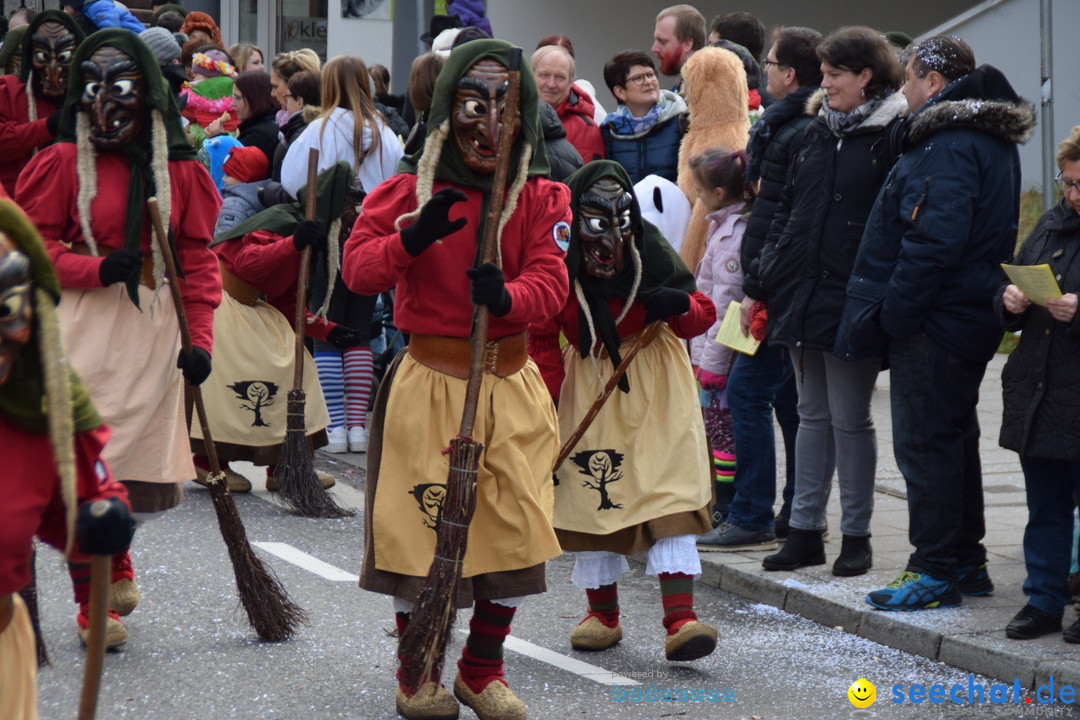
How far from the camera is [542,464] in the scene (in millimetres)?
4527

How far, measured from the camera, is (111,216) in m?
5.03

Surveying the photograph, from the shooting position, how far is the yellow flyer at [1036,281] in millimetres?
4961

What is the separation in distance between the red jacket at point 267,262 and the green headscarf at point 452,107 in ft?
10.2

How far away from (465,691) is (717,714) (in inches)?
31.9

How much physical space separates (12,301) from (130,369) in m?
2.50

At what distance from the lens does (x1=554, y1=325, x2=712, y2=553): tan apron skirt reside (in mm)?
5094

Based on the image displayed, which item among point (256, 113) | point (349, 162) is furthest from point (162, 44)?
point (349, 162)

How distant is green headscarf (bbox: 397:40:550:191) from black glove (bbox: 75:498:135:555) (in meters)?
1.93

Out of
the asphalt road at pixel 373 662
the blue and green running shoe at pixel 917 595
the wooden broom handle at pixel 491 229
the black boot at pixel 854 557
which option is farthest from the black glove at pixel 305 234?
the blue and green running shoe at pixel 917 595

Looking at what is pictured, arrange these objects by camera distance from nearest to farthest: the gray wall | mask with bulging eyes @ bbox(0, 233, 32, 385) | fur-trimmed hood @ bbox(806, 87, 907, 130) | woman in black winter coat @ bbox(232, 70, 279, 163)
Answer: mask with bulging eyes @ bbox(0, 233, 32, 385)
fur-trimmed hood @ bbox(806, 87, 907, 130)
woman in black winter coat @ bbox(232, 70, 279, 163)
the gray wall

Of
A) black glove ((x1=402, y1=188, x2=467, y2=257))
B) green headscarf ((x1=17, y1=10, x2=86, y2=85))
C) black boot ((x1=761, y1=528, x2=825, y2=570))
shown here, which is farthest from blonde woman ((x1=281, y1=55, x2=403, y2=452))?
black glove ((x1=402, y1=188, x2=467, y2=257))

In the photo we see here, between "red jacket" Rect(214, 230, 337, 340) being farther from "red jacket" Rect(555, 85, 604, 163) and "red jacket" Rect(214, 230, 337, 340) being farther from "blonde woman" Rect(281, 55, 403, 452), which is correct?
"red jacket" Rect(555, 85, 604, 163)

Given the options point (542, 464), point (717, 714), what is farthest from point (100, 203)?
point (717, 714)

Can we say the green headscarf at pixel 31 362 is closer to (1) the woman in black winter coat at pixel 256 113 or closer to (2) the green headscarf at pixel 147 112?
(2) the green headscarf at pixel 147 112
